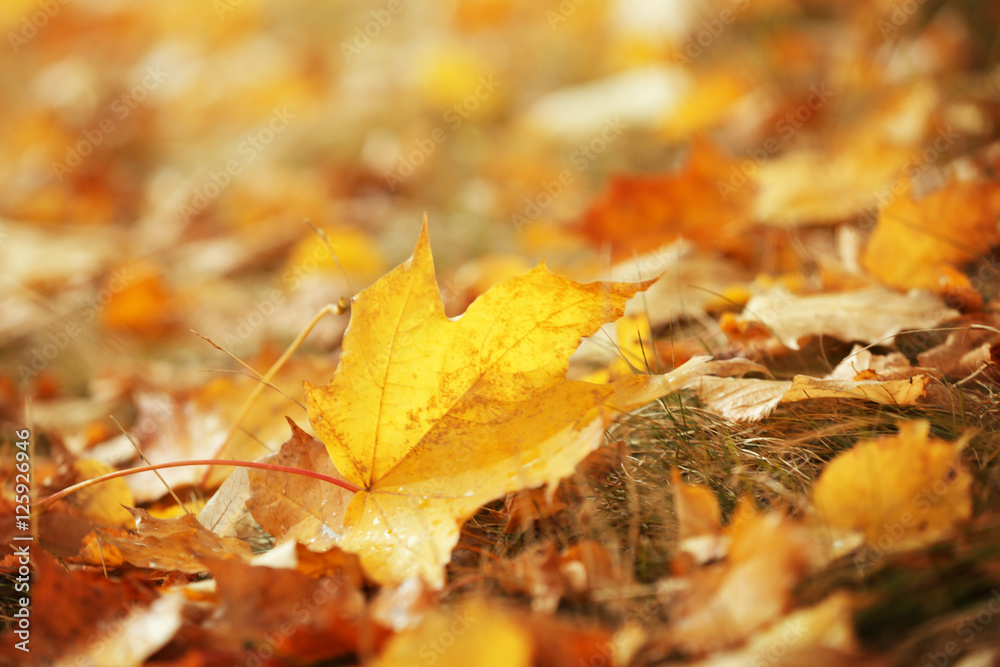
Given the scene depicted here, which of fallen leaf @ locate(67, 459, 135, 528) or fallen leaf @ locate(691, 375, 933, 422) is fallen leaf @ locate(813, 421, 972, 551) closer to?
fallen leaf @ locate(691, 375, 933, 422)

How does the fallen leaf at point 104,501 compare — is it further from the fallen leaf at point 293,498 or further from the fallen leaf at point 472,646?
the fallen leaf at point 472,646

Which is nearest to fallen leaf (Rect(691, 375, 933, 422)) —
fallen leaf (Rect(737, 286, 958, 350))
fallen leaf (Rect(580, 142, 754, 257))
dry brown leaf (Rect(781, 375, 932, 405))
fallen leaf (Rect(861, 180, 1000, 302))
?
dry brown leaf (Rect(781, 375, 932, 405))

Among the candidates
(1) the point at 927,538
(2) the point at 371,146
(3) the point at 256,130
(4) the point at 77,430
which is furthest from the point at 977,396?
(3) the point at 256,130

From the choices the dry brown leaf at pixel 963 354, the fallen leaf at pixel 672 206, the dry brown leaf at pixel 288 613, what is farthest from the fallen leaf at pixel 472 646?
the fallen leaf at pixel 672 206

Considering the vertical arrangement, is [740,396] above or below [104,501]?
above

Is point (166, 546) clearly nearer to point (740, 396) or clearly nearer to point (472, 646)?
point (472, 646)

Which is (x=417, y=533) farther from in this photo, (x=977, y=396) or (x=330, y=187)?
(x=330, y=187)

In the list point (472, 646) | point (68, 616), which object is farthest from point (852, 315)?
point (68, 616)
